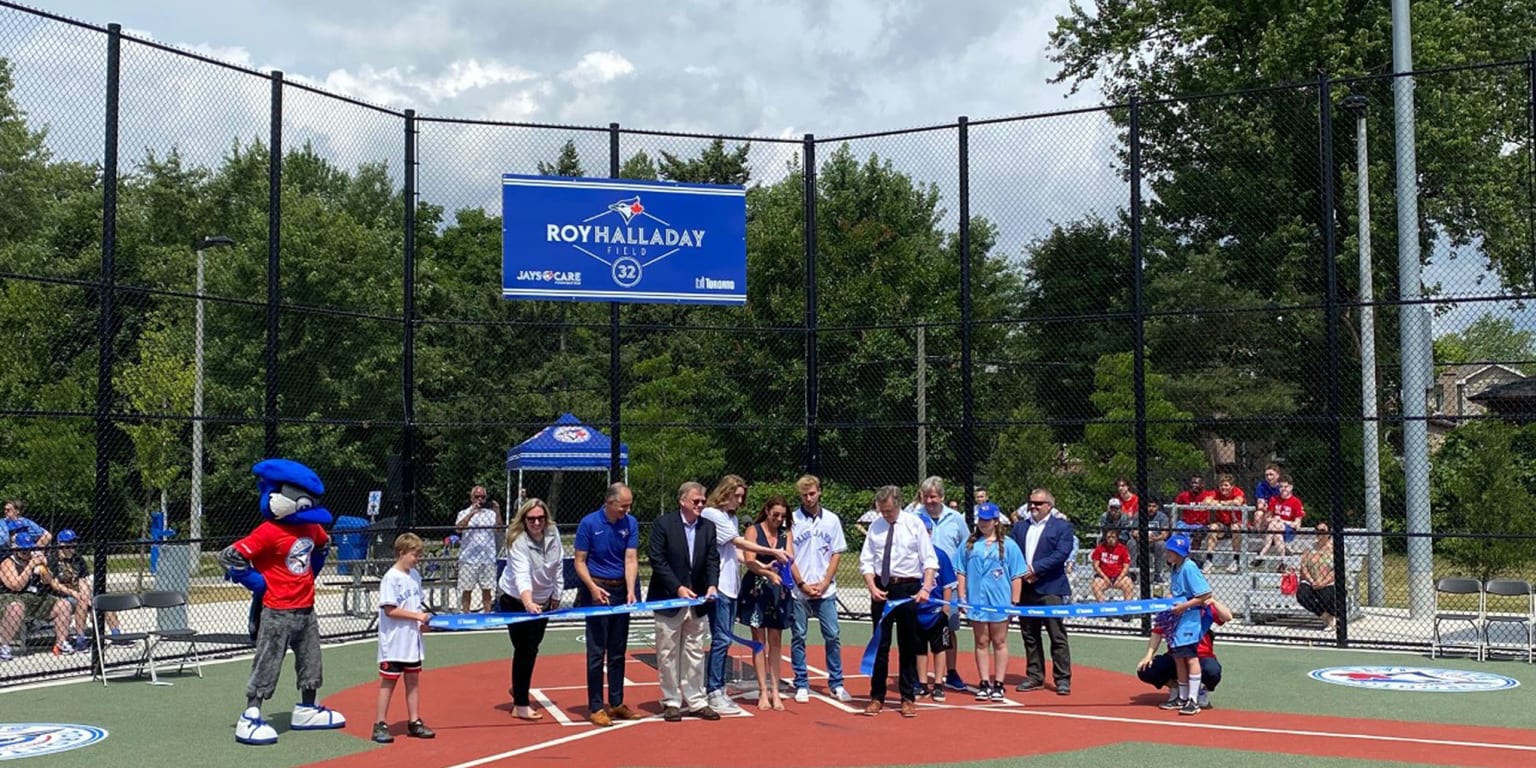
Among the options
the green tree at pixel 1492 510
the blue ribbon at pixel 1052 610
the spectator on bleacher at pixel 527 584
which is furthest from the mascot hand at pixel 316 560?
the green tree at pixel 1492 510

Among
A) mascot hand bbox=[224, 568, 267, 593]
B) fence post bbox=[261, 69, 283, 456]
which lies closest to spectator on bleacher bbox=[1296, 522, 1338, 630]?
fence post bbox=[261, 69, 283, 456]

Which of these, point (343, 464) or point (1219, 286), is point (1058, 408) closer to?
point (1219, 286)

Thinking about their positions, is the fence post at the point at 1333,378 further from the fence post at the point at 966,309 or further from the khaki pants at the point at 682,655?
the khaki pants at the point at 682,655

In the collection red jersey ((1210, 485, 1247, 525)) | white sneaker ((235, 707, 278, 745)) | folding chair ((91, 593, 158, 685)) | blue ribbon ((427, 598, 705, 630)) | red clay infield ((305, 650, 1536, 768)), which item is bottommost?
red clay infield ((305, 650, 1536, 768))

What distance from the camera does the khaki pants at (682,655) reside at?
1080cm

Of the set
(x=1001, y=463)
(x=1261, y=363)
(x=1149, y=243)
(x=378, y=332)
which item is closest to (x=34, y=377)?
(x=378, y=332)

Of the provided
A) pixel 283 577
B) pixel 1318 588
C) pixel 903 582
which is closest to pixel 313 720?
pixel 283 577

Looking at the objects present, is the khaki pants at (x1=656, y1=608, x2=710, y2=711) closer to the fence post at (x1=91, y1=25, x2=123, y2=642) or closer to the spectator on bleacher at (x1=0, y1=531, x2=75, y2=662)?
the fence post at (x1=91, y1=25, x2=123, y2=642)

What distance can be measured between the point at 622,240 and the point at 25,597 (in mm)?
7522

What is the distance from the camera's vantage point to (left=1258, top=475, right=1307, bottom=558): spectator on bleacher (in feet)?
58.2

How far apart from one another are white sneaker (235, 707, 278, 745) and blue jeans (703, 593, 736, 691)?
3.25m

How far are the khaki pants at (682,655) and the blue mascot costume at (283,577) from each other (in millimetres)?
2423

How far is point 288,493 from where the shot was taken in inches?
402

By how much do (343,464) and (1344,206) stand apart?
2479 centimetres
